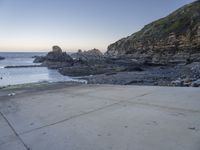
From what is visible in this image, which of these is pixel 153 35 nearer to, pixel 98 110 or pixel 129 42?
pixel 129 42

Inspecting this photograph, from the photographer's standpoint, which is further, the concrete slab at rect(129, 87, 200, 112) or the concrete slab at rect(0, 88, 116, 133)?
the concrete slab at rect(129, 87, 200, 112)

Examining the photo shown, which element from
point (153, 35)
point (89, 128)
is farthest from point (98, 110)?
point (153, 35)

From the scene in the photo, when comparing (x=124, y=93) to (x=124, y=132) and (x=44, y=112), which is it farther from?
(x=124, y=132)

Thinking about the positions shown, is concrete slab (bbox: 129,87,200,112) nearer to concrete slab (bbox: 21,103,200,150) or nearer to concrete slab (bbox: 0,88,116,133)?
concrete slab (bbox: 21,103,200,150)

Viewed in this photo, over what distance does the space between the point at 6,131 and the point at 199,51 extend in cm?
4051

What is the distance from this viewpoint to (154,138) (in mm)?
2172

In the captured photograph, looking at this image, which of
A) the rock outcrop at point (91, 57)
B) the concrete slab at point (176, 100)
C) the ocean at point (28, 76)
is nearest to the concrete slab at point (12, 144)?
the concrete slab at point (176, 100)

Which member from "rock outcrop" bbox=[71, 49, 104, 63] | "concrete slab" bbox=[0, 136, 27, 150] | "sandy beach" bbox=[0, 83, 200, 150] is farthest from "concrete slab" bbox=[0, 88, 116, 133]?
"rock outcrop" bbox=[71, 49, 104, 63]

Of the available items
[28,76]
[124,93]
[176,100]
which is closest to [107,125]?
[176,100]

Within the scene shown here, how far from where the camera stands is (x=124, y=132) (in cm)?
239

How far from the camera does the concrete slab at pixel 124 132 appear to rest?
207cm

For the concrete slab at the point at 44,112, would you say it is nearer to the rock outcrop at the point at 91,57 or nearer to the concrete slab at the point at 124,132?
the concrete slab at the point at 124,132

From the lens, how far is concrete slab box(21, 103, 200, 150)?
2.07m

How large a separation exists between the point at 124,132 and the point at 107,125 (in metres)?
0.35
